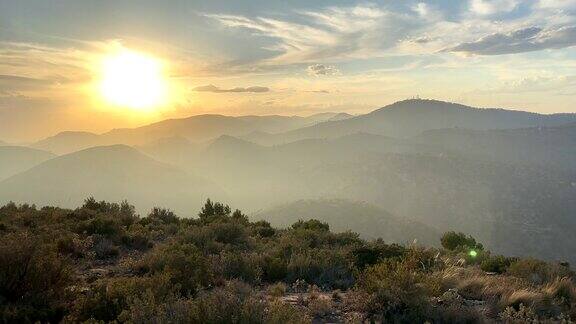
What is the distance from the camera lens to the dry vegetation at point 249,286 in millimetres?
5125

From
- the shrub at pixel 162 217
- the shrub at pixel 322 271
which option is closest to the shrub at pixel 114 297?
the shrub at pixel 322 271

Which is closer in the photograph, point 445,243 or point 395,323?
point 395,323

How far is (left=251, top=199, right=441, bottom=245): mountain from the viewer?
155 metres

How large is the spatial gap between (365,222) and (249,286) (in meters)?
170

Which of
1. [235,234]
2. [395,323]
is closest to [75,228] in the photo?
[235,234]

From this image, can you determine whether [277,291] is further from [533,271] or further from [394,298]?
[533,271]

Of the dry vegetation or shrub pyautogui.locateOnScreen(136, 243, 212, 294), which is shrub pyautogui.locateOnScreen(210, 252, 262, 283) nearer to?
the dry vegetation

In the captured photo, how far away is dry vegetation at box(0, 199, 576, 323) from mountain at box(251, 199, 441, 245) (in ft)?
446

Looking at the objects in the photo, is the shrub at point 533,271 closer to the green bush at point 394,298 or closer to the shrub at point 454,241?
the green bush at point 394,298

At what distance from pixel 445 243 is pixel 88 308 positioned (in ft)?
58.8

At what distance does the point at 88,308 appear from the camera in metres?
5.48

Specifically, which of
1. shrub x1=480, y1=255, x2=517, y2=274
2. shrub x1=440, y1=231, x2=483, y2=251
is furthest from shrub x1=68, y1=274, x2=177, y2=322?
shrub x1=440, y1=231, x2=483, y2=251

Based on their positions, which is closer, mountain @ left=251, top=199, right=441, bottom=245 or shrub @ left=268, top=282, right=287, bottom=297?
shrub @ left=268, top=282, right=287, bottom=297

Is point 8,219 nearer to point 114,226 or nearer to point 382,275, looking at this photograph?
point 114,226
